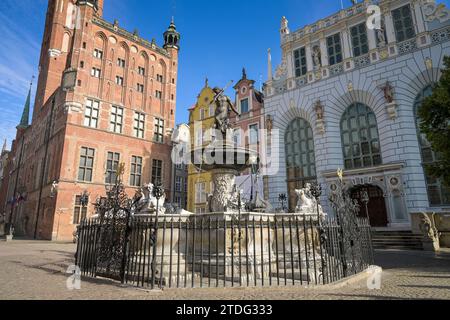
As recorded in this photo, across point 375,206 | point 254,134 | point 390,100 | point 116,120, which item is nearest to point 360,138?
point 390,100

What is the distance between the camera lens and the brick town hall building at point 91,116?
2709cm

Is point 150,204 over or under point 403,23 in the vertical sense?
under

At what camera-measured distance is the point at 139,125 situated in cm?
3316

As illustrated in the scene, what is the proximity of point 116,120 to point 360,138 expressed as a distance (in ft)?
81.9

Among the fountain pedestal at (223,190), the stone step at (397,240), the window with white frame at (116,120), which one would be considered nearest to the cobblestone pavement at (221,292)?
the fountain pedestal at (223,190)

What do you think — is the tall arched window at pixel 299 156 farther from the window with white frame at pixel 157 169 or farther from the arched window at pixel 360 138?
the window with white frame at pixel 157 169

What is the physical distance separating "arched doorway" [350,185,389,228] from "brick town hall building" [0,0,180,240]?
20509mm

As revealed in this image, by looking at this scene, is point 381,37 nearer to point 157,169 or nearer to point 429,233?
point 429,233

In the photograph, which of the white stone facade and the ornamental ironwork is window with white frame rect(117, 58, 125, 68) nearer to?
the white stone facade

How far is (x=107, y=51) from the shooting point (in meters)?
31.2

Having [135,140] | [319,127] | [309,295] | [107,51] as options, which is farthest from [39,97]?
[309,295]
